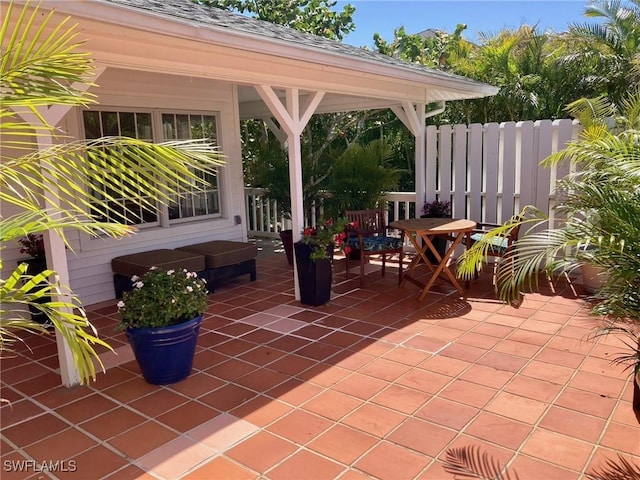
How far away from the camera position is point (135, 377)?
333 centimetres

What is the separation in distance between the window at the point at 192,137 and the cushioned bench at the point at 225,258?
50 centimetres

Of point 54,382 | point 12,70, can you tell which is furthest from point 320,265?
point 12,70

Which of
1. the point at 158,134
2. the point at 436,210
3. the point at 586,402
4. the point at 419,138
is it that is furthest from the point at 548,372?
the point at 158,134

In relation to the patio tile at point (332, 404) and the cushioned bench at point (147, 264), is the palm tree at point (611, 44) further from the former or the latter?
the patio tile at point (332, 404)

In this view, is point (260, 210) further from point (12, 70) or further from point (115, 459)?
point (12, 70)

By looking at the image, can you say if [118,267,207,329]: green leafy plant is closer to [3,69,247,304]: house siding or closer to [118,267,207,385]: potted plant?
[118,267,207,385]: potted plant

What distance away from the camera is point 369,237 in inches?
219

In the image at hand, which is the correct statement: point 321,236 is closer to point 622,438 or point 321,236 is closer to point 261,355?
point 261,355

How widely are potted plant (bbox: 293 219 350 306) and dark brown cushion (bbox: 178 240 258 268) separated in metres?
1.04

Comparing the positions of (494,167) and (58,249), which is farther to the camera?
(494,167)

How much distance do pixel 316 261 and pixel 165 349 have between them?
1.96 metres

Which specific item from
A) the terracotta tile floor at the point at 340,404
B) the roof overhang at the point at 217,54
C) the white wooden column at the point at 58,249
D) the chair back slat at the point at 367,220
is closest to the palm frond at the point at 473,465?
the terracotta tile floor at the point at 340,404

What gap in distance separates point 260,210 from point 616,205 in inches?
273

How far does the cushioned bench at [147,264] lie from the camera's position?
4.88m
